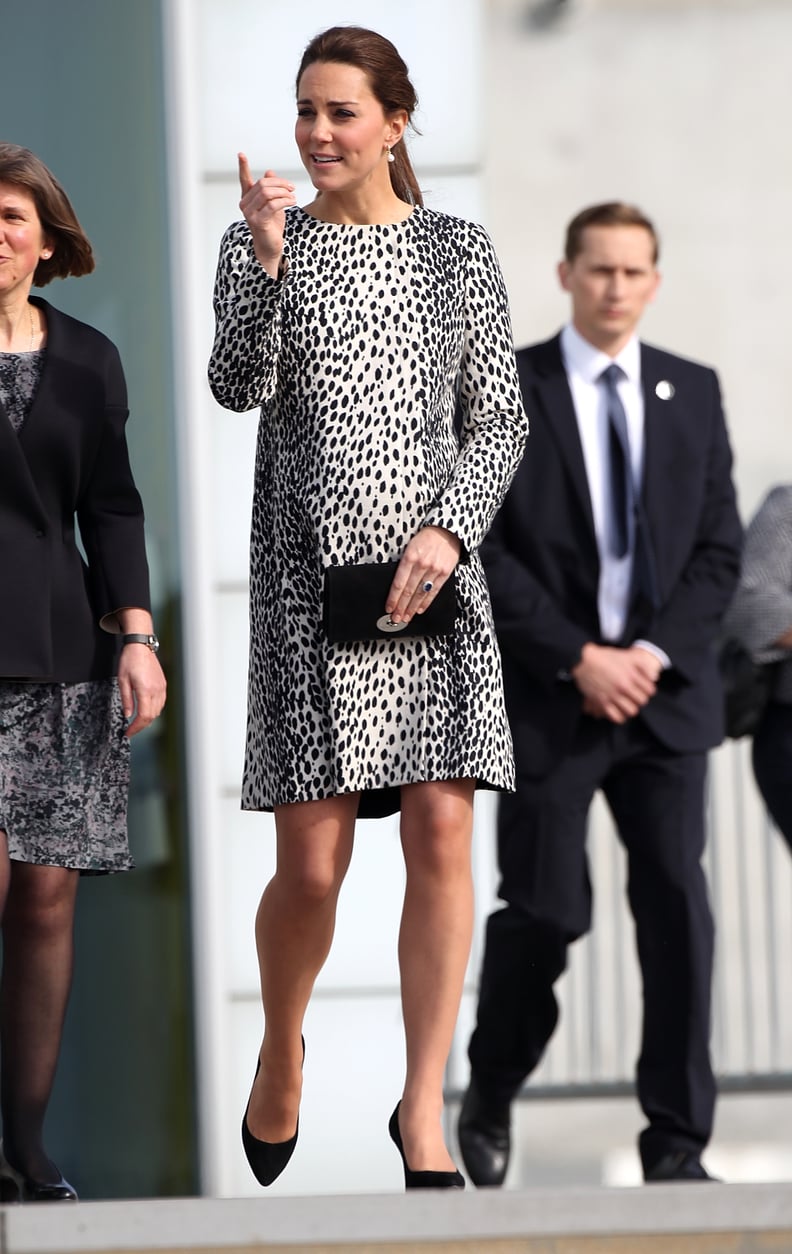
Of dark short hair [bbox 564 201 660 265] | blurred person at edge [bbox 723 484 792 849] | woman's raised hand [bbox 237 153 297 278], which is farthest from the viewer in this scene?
blurred person at edge [bbox 723 484 792 849]

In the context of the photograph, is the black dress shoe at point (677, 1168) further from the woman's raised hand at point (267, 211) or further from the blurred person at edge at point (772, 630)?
the woman's raised hand at point (267, 211)

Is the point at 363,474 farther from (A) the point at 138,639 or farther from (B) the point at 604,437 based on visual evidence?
(B) the point at 604,437

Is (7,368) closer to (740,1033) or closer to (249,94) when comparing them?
(249,94)

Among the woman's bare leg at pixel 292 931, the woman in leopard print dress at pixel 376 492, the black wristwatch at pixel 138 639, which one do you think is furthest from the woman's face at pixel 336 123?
the woman's bare leg at pixel 292 931

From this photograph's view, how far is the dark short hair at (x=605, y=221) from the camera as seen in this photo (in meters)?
4.65

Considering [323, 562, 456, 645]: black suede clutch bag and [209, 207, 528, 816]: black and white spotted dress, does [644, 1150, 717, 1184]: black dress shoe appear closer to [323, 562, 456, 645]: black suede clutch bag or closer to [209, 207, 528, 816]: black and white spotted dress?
[209, 207, 528, 816]: black and white spotted dress

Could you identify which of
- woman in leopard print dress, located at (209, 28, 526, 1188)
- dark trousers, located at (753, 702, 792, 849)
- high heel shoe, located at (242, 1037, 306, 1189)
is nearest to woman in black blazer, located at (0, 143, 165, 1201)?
woman in leopard print dress, located at (209, 28, 526, 1188)

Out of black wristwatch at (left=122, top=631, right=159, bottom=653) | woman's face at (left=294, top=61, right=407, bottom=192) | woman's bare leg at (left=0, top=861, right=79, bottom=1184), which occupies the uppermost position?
woman's face at (left=294, top=61, right=407, bottom=192)

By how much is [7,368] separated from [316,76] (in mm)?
732

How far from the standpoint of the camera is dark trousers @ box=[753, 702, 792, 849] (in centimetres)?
503

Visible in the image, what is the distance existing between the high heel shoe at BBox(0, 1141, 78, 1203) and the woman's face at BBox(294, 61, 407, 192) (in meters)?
1.79

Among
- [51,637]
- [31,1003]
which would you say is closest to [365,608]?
[51,637]

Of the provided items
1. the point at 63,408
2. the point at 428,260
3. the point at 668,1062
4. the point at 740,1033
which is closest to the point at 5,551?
the point at 63,408

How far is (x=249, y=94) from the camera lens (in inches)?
218
